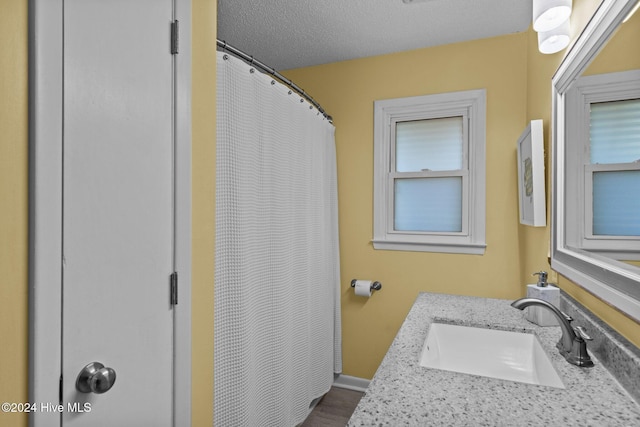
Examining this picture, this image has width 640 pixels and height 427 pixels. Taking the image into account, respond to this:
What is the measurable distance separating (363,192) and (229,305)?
150 cm

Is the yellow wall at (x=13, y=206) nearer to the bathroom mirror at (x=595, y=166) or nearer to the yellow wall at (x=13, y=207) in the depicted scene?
the yellow wall at (x=13, y=207)

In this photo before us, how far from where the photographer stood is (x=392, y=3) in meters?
1.88

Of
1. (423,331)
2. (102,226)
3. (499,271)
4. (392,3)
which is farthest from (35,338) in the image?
(499,271)

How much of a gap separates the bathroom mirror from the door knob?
1279 millimetres

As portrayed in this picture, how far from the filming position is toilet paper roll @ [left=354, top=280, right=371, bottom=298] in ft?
7.96

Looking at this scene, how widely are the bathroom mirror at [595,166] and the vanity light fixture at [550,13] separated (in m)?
0.14

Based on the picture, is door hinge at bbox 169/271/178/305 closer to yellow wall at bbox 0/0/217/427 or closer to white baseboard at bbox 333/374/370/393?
yellow wall at bbox 0/0/217/427

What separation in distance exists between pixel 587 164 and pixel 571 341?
59cm

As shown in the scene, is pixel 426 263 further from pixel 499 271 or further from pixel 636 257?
pixel 636 257

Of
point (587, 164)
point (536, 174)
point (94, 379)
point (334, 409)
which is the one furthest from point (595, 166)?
point (334, 409)

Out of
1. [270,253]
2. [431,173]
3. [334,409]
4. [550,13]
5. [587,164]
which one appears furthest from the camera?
[431,173]

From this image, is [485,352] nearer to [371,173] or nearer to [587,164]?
[587,164]

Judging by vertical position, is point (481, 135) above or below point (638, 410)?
above

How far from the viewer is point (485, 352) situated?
1.37 meters
